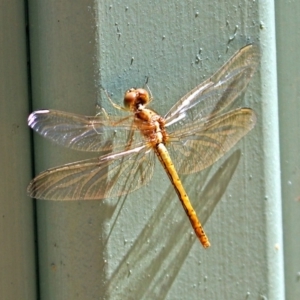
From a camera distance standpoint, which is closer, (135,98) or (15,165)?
(135,98)

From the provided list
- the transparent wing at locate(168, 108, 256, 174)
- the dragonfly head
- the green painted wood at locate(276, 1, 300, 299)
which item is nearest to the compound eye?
the dragonfly head

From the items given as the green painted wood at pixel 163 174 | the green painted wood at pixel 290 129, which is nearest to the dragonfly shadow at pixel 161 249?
the green painted wood at pixel 163 174

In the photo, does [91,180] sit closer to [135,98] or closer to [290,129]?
[135,98]

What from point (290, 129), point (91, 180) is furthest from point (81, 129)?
point (290, 129)

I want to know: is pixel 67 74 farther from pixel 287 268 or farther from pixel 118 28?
pixel 287 268

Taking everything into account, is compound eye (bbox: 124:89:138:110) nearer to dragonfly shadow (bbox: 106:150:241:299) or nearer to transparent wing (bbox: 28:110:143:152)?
transparent wing (bbox: 28:110:143:152)

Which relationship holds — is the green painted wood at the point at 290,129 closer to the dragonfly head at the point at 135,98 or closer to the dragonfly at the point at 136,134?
the dragonfly at the point at 136,134
